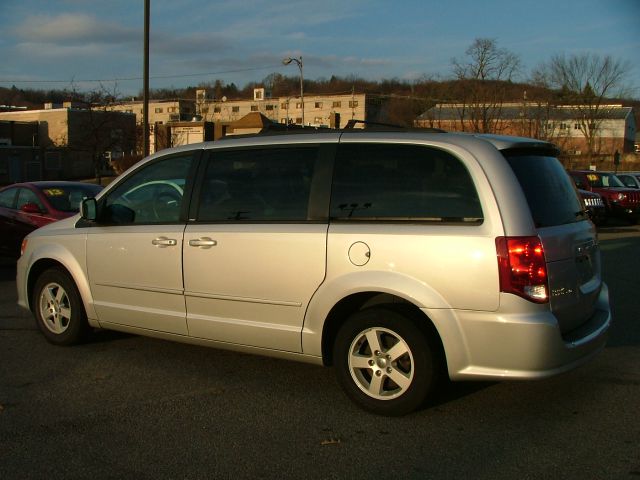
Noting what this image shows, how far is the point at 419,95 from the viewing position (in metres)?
46.2

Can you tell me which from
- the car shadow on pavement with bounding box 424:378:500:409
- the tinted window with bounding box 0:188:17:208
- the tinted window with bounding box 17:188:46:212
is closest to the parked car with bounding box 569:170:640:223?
the tinted window with bounding box 17:188:46:212

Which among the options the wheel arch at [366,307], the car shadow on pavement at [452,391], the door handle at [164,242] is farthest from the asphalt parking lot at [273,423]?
the door handle at [164,242]

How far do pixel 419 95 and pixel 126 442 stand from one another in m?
44.5

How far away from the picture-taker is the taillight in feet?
12.6

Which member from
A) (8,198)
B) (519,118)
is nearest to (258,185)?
(8,198)

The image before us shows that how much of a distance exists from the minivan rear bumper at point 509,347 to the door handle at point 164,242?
2210 mm

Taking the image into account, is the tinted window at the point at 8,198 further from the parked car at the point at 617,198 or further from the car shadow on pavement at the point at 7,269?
the parked car at the point at 617,198

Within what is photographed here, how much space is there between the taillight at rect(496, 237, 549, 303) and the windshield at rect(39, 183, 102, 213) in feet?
26.2

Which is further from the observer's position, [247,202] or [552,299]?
[247,202]

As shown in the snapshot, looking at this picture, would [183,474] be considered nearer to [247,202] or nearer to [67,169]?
[247,202]

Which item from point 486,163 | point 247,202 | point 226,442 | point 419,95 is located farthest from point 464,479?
point 419,95

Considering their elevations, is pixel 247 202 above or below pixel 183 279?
→ above

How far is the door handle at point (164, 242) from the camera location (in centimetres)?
504

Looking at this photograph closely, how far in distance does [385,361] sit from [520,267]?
3.48 ft
